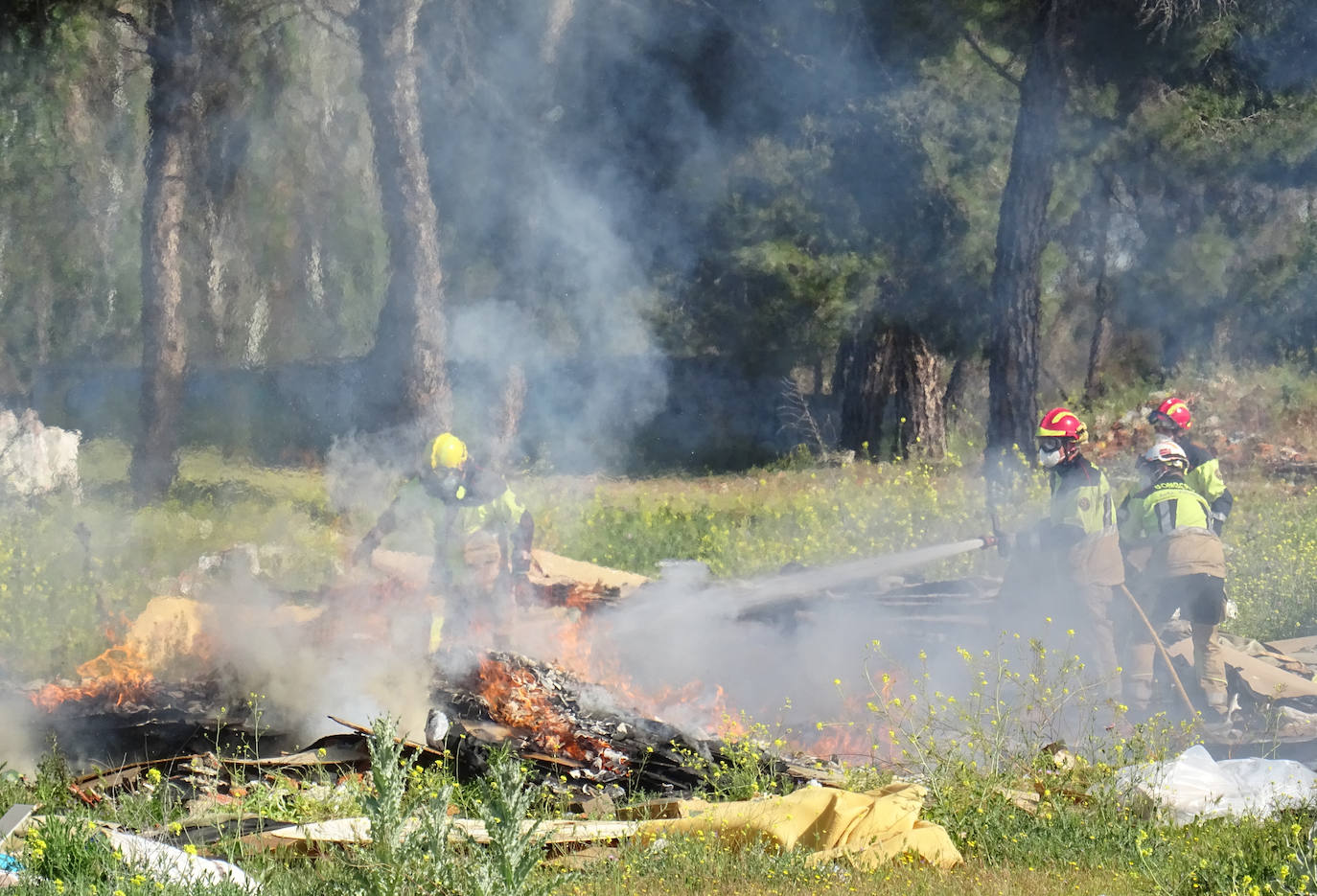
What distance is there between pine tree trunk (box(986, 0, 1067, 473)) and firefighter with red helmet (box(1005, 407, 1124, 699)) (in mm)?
4674

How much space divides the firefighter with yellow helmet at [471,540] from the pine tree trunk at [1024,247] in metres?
6.27

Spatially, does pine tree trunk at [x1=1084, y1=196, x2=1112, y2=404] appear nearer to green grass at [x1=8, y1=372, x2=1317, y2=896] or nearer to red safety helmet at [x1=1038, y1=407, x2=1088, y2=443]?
green grass at [x1=8, y1=372, x2=1317, y2=896]

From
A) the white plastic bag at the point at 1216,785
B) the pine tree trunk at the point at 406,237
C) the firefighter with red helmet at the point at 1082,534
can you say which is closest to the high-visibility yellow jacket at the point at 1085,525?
the firefighter with red helmet at the point at 1082,534

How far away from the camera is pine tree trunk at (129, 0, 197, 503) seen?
14.6 metres

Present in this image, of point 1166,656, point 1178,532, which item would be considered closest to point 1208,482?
point 1178,532

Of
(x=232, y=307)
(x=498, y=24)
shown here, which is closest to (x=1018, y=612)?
(x=498, y=24)

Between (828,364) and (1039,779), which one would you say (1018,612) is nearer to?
(1039,779)

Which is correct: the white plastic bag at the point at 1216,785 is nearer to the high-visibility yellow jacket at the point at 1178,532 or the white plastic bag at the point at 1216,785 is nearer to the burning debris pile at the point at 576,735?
the burning debris pile at the point at 576,735

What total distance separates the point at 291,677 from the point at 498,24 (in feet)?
39.4

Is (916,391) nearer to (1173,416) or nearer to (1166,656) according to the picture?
(1173,416)

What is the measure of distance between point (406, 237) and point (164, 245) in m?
3.53

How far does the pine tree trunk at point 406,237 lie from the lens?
1318 cm

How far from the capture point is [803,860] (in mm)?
5043

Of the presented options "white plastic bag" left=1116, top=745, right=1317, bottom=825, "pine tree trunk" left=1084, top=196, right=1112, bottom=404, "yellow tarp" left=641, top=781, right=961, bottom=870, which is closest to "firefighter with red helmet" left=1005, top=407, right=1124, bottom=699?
"white plastic bag" left=1116, top=745, right=1317, bottom=825
